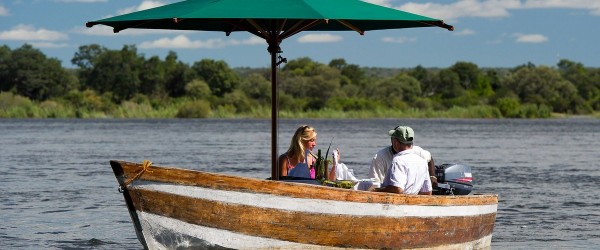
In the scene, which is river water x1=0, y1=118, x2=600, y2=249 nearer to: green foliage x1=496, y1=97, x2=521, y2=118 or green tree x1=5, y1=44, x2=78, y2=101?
green foliage x1=496, y1=97, x2=521, y2=118

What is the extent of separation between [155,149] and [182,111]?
6641cm

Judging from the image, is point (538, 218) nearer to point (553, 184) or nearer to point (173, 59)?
point (553, 184)

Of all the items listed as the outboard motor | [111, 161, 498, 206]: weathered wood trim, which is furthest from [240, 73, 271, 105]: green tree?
[111, 161, 498, 206]: weathered wood trim

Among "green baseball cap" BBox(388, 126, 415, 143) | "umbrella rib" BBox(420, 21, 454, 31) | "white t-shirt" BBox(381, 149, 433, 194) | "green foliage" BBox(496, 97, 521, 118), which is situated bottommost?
"green foliage" BBox(496, 97, 521, 118)

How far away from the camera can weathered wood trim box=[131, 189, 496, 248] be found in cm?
1297

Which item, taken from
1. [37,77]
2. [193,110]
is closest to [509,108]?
[193,110]

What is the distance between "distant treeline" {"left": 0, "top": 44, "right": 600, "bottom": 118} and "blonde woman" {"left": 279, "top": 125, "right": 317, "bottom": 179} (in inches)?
3846

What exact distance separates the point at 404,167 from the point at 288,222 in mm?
1566

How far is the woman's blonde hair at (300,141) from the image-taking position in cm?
1444

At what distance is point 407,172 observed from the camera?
1379 cm

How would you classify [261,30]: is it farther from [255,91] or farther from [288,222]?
[255,91]

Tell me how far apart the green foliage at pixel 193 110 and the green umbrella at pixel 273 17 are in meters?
99.6

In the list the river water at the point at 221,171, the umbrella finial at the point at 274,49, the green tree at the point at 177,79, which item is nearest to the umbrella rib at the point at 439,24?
the umbrella finial at the point at 274,49

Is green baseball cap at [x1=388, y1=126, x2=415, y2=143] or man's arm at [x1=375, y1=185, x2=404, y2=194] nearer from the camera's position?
green baseball cap at [x1=388, y1=126, x2=415, y2=143]
